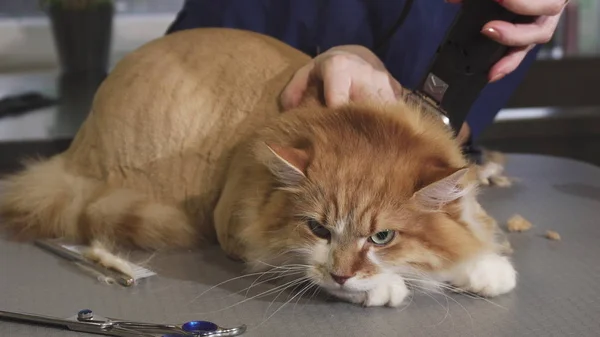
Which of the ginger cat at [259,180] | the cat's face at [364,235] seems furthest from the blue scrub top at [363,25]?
the cat's face at [364,235]

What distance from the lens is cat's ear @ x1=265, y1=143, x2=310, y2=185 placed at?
3.28 ft

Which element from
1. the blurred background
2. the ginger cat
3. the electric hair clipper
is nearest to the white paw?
the ginger cat

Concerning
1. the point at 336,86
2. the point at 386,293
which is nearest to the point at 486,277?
the point at 386,293

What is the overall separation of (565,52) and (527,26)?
1.72 metres

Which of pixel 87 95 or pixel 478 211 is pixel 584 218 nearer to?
pixel 478 211

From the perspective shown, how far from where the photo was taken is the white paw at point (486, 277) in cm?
104

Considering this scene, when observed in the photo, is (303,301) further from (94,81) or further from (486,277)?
(94,81)

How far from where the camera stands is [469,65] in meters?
1.14

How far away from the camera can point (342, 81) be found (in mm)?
1159

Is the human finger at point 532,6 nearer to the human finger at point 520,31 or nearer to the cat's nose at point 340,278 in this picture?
the human finger at point 520,31

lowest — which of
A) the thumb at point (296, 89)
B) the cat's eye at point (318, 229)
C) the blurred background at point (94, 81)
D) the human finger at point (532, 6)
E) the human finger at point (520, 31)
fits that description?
the blurred background at point (94, 81)

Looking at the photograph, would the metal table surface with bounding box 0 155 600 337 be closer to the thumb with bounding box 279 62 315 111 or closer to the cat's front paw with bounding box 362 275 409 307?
the cat's front paw with bounding box 362 275 409 307

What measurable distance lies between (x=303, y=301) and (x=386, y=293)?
12 centimetres

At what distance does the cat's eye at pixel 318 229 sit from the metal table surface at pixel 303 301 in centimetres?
9
